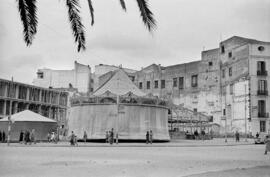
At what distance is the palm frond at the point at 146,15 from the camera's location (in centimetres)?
789

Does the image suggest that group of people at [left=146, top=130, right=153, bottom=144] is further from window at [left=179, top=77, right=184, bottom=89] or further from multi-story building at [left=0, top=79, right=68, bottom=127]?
window at [left=179, top=77, right=184, bottom=89]

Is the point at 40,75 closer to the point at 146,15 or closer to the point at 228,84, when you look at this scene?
the point at 228,84

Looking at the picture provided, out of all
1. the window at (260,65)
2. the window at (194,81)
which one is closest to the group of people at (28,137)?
the window at (260,65)

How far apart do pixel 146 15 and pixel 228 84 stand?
5365cm

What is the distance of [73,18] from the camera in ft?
26.7

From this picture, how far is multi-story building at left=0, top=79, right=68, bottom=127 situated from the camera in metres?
59.1

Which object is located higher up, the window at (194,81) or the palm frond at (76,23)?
the window at (194,81)

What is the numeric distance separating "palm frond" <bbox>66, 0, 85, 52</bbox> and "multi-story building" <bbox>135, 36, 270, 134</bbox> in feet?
153

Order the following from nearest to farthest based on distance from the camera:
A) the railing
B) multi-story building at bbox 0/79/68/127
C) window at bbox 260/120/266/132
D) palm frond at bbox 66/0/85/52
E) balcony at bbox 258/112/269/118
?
1. palm frond at bbox 66/0/85/52
2. balcony at bbox 258/112/269/118
3. the railing
4. window at bbox 260/120/266/132
5. multi-story building at bbox 0/79/68/127

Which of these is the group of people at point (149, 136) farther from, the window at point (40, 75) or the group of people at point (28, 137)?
the window at point (40, 75)

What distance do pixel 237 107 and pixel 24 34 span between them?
52.0m

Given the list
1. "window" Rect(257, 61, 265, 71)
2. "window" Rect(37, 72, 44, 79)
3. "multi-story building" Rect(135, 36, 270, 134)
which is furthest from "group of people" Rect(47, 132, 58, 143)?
"window" Rect(37, 72, 44, 79)

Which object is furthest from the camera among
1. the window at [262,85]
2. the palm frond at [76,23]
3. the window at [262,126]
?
the window at [262,85]

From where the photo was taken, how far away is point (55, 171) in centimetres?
1220
